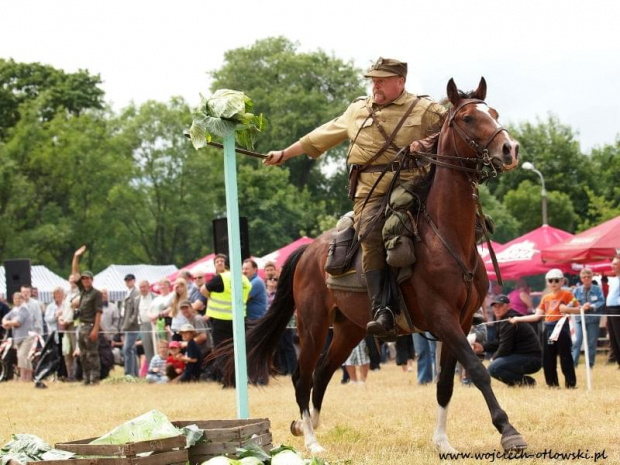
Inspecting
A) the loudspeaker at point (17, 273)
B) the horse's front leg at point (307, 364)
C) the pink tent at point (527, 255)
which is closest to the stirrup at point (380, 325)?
the horse's front leg at point (307, 364)

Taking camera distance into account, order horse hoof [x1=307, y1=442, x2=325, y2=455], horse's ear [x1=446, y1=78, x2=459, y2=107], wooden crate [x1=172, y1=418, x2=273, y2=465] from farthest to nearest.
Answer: horse hoof [x1=307, y1=442, x2=325, y2=455], horse's ear [x1=446, y1=78, x2=459, y2=107], wooden crate [x1=172, y1=418, x2=273, y2=465]

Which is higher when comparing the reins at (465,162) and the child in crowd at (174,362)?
the reins at (465,162)

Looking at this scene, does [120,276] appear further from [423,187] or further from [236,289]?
[236,289]

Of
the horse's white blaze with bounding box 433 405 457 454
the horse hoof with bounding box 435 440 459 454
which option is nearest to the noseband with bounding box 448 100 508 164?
the horse's white blaze with bounding box 433 405 457 454

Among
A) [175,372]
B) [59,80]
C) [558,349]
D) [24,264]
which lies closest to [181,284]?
[175,372]

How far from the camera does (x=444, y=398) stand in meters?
8.44

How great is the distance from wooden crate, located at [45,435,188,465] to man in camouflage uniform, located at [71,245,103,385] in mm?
14262

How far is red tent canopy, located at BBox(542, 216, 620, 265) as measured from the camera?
20.9 m

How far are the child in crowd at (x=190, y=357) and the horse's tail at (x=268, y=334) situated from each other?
870cm

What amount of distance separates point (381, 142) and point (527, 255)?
17229 millimetres

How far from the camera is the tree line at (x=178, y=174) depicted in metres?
52.3

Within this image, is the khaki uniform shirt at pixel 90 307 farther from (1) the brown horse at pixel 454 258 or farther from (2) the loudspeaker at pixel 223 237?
(1) the brown horse at pixel 454 258

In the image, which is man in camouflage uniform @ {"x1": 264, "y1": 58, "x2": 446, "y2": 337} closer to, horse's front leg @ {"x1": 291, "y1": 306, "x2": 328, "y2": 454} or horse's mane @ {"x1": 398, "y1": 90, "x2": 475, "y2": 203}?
horse's mane @ {"x1": 398, "y1": 90, "x2": 475, "y2": 203}

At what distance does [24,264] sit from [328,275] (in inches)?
858
